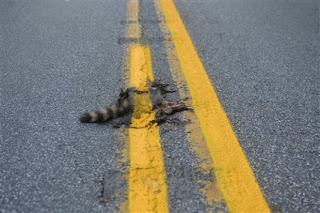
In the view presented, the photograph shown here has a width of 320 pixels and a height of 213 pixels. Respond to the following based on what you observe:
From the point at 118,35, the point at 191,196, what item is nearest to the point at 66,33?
the point at 118,35

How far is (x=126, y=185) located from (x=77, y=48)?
238 cm

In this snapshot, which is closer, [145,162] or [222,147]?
[145,162]

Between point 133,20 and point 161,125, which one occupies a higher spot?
point 161,125

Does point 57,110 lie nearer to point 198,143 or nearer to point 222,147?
point 198,143

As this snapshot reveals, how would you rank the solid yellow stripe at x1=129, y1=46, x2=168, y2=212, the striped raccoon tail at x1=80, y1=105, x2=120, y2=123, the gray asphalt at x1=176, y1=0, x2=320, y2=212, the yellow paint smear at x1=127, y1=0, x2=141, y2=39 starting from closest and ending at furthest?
the solid yellow stripe at x1=129, y1=46, x2=168, y2=212
the gray asphalt at x1=176, y1=0, x2=320, y2=212
the striped raccoon tail at x1=80, y1=105, x2=120, y2=123
the yellow paint smear at x1=127, y1=0, x2=141, y2=39

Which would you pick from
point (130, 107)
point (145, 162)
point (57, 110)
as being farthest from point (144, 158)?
point (57, 110)

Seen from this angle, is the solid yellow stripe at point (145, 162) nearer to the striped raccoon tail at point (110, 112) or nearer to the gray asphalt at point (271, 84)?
the striped raccoon tail at point (110, 112)

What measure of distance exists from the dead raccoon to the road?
0.22 feet

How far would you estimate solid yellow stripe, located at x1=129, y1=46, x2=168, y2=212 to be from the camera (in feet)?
5.82

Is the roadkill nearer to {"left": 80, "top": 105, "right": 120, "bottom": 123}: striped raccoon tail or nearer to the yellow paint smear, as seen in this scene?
{"left": 80, "top": 105, "right": 120, "bottom": 123}: striped raccoon tail

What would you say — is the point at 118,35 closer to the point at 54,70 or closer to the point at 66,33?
the point at 66,33

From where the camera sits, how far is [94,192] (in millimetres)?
1832

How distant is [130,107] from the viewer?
262cm

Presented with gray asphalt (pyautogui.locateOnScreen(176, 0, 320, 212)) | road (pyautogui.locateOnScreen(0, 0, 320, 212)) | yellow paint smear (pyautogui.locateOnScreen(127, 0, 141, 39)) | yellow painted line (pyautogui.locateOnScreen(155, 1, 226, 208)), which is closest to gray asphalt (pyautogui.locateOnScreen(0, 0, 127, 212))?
road (pyautogui.locateOnScreen(0, 0, 320, 212))
